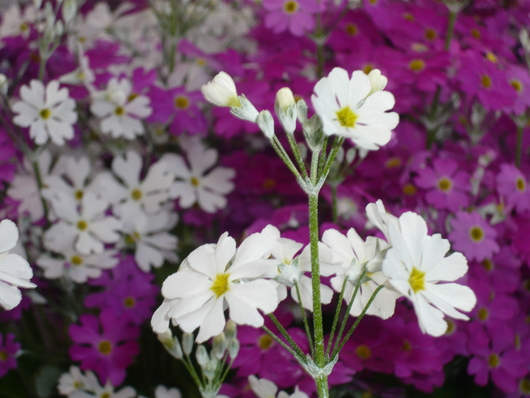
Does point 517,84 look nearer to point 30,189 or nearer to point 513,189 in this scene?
point 513,189

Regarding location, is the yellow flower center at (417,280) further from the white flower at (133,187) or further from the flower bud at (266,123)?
the white flower at (133,187)

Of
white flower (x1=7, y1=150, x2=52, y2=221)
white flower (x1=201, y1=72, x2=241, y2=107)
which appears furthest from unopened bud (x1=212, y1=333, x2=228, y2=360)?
white flower (x1=7, y1=150, x2=52, y2=221)

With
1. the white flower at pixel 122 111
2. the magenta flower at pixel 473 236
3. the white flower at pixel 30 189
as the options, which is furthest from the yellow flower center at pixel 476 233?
the white flower at pixel 30 189

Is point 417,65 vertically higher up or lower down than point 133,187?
higher up

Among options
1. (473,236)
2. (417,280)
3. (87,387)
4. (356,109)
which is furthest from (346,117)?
(87,387)

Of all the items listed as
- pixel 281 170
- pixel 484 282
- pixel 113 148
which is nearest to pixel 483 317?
pixel 484 282
